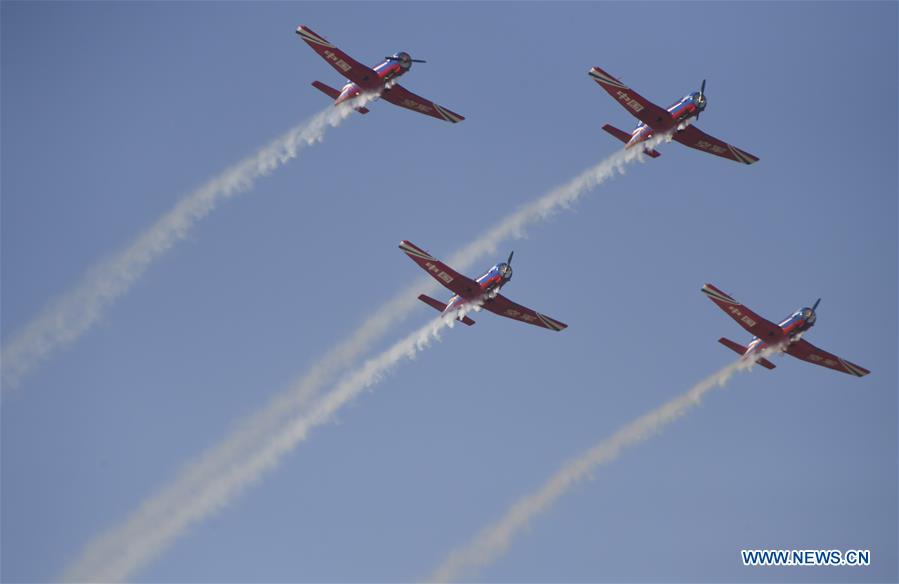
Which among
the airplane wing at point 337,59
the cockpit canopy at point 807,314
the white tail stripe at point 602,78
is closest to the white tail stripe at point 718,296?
the cockpit canopy at point 807,314

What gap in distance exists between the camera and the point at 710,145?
111438 millimetres

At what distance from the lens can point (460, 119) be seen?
360 ft

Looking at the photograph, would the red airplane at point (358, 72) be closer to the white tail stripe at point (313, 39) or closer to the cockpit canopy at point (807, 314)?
the white tail stripe at point (313, 39)

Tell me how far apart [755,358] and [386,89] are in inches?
1020

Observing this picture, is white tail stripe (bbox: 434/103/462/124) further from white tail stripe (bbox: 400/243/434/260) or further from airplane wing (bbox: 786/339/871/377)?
airplane wing (bbox: 786/339/871/377)

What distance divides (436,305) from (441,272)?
1.82m

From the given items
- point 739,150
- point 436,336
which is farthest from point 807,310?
point 436,336

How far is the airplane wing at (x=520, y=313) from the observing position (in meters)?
105

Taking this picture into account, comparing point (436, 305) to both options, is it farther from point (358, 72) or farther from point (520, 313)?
point (358, 72)

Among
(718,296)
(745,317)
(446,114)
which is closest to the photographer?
(745,317)

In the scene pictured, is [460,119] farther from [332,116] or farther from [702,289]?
[702,289]

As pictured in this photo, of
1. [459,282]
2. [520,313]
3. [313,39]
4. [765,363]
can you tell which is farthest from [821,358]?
[313,39]

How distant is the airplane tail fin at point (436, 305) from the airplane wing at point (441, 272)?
47.9 inches

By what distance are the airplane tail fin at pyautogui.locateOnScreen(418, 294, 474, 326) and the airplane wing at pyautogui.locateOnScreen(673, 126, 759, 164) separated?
17977mm
